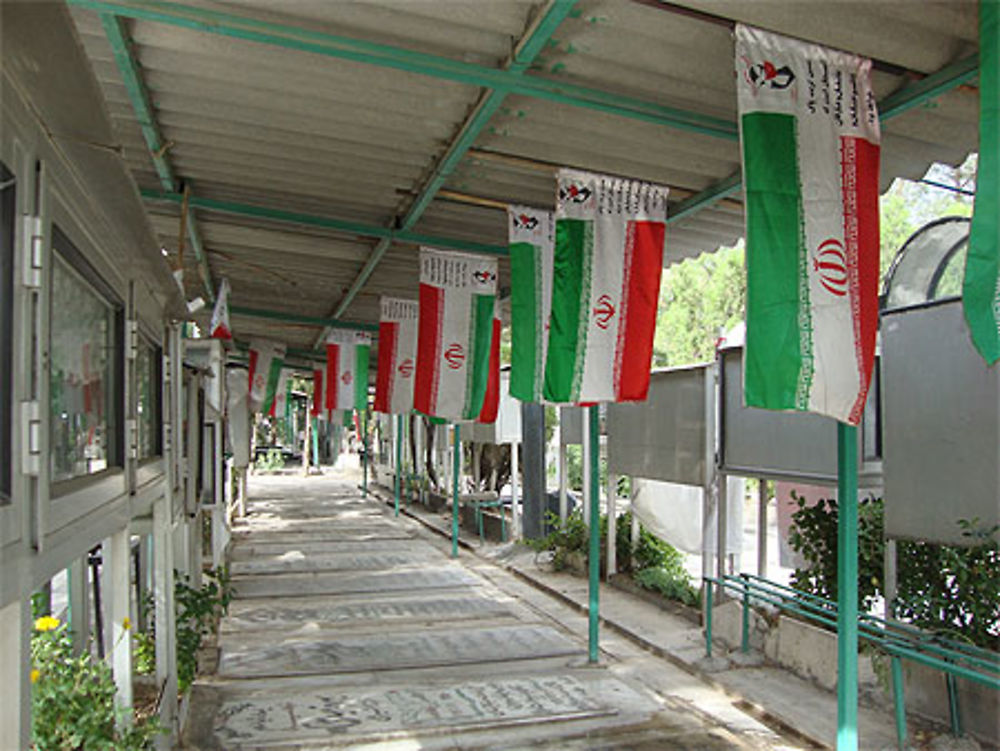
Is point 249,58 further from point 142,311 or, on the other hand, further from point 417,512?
point 417,512

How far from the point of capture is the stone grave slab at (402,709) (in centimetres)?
520

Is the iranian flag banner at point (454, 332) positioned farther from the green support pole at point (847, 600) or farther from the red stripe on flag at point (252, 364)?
the red stripe on flag at point (252, 364)

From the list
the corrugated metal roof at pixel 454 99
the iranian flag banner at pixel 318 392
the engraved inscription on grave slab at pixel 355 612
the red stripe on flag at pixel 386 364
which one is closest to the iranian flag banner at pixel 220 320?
the red stripe on flag at pixel 386 364

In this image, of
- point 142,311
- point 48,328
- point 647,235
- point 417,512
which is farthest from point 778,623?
point 417,512

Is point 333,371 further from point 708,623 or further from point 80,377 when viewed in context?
point 80,377

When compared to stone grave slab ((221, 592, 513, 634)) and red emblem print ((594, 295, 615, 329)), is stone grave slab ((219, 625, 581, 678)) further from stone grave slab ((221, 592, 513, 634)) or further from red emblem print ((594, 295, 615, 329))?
red emblem print ((594, 295, 615, 329))

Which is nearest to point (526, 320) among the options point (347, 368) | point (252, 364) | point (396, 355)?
point (396, 355)

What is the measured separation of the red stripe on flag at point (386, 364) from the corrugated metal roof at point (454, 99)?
2.87 metres

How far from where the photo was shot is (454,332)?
8000mm

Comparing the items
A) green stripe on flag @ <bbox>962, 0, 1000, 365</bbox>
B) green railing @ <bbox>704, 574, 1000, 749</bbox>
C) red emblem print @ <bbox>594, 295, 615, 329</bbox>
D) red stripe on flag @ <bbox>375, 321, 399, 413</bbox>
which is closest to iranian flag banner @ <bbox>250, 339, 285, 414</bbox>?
red stripe on flag @ <bbox>375, 321, 399, 413</bbox>

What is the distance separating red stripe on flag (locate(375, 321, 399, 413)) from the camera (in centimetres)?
1054

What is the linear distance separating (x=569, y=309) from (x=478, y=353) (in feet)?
8.20

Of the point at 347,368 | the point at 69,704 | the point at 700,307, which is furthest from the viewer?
the point at 700,307

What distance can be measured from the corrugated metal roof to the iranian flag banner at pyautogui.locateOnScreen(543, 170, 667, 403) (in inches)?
12.3
